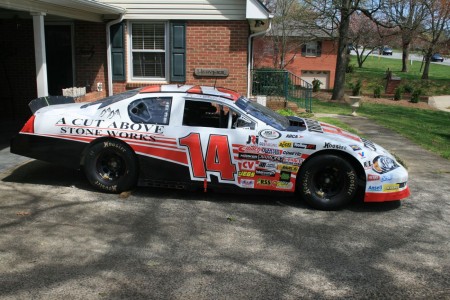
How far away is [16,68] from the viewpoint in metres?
12.3

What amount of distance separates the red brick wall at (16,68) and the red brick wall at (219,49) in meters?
4.18

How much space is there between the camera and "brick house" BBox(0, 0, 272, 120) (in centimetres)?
1166

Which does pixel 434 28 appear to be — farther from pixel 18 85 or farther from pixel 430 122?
pixel 18 85

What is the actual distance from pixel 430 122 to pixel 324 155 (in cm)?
1304

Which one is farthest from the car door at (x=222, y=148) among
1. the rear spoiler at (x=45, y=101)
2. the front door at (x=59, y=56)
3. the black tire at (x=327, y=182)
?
the front door at (x=59, y=56)

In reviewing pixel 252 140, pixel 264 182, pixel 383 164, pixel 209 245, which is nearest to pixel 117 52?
pixel 252 140

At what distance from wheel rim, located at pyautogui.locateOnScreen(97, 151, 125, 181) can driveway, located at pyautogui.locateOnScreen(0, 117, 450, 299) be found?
Result: 12.4 inches

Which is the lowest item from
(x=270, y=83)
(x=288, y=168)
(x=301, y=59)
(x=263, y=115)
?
(x=288, y=168)

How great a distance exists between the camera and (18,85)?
12.4 m

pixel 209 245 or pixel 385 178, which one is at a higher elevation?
pixel 385 178

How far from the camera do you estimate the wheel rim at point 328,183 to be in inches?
235

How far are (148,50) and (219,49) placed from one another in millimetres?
1881

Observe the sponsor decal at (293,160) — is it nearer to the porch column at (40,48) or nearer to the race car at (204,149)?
the race car at (204,149)

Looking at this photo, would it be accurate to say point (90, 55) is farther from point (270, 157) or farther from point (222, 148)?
point (270, 157)
